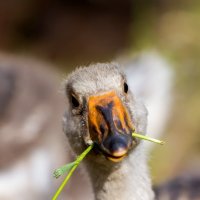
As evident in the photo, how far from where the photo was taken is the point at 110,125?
3760 millimetres

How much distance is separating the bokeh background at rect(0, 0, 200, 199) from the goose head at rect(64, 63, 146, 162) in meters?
2.19

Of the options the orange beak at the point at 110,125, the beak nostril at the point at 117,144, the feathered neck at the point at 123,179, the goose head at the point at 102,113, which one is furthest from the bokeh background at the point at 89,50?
the beak nostril at the point at 117,144

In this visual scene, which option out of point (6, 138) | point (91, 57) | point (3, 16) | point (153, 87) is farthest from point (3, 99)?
point (3, 16)

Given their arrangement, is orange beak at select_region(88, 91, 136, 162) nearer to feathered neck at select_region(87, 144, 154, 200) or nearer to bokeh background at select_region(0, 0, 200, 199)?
feathered neck at select_region(87, 144, 154, 200)

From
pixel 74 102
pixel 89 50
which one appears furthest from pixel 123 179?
pixel 89 50

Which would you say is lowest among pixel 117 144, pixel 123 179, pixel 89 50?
pixel 89 50

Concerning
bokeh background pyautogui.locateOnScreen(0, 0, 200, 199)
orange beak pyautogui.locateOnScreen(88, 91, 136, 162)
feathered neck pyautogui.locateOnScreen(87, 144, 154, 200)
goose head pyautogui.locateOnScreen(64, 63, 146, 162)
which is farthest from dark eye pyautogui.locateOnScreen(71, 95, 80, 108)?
bokeh background pyautogui.locateOnScreen(0, 0, 200, 199)

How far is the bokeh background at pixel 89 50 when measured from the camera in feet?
22.1

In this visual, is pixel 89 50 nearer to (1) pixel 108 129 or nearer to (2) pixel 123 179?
(2) pixel 123 179

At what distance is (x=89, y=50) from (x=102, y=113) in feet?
15.9

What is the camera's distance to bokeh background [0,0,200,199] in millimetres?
6738

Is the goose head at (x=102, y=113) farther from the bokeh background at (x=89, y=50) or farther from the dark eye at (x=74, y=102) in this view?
the bokeh background at (x=89, y=50)

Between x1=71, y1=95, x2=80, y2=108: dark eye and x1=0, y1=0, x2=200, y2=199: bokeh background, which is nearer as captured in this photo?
x1=71, y1=95, x2=80, y2=108: dark eye

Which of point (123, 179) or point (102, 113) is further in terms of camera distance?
point (123, 179)
